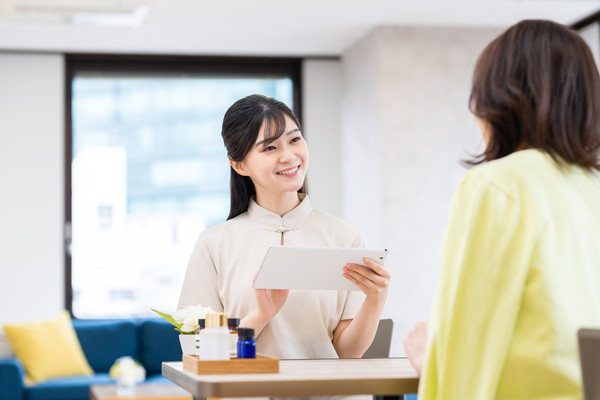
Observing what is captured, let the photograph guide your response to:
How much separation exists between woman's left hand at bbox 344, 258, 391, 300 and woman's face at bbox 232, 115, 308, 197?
403 millimetres

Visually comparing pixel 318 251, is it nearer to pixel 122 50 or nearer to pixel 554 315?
pixel 554 315

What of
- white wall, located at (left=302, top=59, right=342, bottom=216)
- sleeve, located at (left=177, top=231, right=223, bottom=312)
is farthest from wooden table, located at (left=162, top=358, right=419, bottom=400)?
white wall, located at (left=302, top=59, right=342, bottom=216)

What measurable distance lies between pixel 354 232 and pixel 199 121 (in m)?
5.19

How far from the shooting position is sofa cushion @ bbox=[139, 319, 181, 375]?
6.71 metres

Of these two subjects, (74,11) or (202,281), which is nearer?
(202,281)

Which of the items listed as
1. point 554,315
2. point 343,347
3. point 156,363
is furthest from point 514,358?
point 156,363

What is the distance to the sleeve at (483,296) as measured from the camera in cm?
143

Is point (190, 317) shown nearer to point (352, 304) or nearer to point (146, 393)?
point (352, 304)

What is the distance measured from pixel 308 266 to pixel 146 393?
143 inches

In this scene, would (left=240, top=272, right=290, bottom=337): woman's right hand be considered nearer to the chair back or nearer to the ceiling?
the chair back

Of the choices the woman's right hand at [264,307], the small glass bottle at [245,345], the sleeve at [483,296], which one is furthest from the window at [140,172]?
the sleeve at [483,296]

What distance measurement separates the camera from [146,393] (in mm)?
5332

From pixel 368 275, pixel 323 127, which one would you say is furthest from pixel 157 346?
pixel 368 275

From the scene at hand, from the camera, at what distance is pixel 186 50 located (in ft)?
23.9
